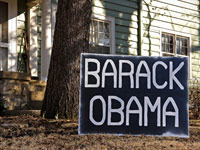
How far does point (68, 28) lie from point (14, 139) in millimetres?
2307

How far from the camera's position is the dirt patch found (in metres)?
4.51

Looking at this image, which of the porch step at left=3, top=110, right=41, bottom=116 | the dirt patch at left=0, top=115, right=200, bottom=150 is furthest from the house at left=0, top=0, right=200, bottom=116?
the dirt patch at left=0, top=115, right=200, bottom=150

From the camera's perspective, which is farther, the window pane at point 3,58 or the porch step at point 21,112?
the window pane at point 3,58

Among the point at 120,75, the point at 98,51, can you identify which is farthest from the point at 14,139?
the point at 98,51

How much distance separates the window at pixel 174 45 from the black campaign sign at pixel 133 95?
709cm

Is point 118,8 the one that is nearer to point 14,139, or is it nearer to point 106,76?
point 106,76

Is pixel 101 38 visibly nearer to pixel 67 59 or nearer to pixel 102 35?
pixel 102 35

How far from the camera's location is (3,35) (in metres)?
8.80

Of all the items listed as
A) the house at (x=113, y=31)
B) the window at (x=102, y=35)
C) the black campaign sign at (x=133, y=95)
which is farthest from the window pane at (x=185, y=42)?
the black campaign sign at (x=133, y=95)

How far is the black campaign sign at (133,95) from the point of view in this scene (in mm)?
4992

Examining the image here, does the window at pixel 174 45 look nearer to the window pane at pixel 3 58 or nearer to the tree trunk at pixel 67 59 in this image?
the window pane at pixel 3 58

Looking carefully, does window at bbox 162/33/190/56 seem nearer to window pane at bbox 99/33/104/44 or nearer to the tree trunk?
window pane at bbox 99/33/104/44

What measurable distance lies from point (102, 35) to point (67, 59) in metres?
4.52

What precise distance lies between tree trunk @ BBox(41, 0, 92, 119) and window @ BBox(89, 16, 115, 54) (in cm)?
390
